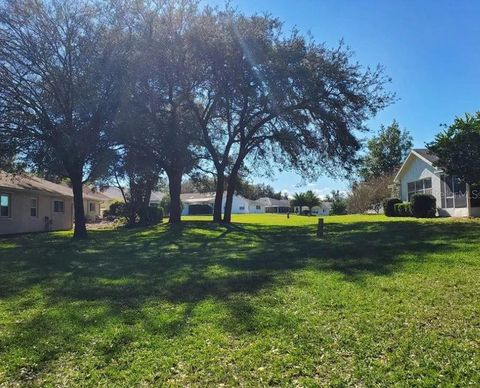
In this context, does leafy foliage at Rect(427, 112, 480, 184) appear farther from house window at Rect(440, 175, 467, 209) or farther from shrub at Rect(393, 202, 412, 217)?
shrub at Rect(393, 202, 412, 217)

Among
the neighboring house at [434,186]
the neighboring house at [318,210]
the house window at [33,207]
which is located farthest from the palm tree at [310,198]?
the house window at [33,207]

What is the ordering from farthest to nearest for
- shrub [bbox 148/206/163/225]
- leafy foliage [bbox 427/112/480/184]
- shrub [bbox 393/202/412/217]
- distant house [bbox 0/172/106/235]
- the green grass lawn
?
shrub [bbox 148/206/163/225], shrub [bbox 393/202/412/217], distant house [bbox 0/172/106/235], leafy foliage [bbox 427/112/480/184], the green grass lawn

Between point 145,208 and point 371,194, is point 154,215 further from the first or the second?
point 371,194

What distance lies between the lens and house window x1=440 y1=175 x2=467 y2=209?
2239 centimetres

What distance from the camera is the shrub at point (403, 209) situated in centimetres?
2628

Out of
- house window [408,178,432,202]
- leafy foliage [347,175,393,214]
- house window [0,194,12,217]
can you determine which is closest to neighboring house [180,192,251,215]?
leafy foliage [347,175,393,214]

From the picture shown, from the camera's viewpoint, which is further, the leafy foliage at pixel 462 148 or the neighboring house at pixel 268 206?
the neighboring house at pixel 268 206

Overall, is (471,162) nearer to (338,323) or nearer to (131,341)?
(338,323)

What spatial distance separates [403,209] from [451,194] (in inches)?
154

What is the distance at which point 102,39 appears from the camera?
1702 cm

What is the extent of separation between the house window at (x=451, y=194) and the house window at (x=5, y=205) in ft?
71.1

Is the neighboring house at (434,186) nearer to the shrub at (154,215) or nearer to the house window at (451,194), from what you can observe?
the house window at (451,194)

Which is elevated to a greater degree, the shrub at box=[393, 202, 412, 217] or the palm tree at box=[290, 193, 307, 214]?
the palm tree at box=[290, 193, 307, 214]

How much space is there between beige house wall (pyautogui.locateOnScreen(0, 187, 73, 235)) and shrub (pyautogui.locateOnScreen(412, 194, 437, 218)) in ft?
67.4
